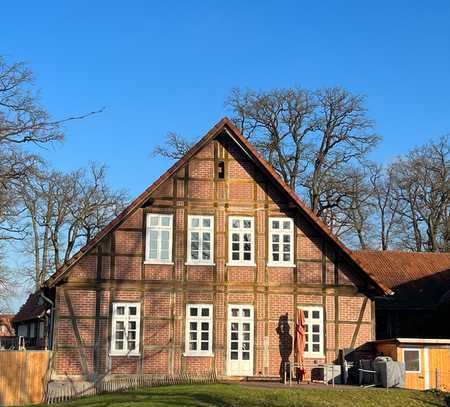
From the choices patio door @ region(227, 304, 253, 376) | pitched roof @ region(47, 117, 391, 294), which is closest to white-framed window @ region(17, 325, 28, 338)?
pitched roof @ region(47, 117, 391, 294)

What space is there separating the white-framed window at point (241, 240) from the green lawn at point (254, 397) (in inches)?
192

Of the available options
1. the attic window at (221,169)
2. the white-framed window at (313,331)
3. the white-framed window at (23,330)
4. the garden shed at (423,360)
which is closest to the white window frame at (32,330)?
the white-framed window at (23,330)

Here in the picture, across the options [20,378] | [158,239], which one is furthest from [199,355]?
[20,378]

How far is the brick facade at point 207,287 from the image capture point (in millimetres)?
23281

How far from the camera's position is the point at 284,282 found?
24.5m

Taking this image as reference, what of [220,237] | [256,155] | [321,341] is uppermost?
[256,155]

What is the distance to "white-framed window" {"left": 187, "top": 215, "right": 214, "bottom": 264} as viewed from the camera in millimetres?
24422

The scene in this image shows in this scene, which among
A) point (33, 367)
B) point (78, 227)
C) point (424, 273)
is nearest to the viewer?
point (33, 367)

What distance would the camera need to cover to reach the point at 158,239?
2428 cm

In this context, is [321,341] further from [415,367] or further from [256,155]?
[256,155]

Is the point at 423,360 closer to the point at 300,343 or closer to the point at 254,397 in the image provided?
the point at 300,343

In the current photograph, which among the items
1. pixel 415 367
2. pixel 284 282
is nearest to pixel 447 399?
pixel 415 367

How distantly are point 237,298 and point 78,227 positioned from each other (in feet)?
90.3

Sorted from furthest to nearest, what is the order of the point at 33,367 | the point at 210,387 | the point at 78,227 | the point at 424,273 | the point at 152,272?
the point at 78,227 < the point at 424,273 < the point at 152,272 < the point at 33,367 < the point at 210,387
